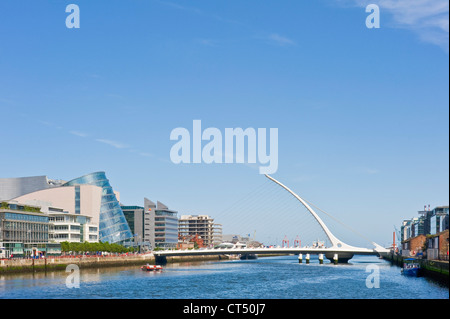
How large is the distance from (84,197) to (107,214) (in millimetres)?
11559

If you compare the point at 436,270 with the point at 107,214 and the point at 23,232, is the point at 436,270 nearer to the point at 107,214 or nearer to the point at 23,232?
the point at 23,232

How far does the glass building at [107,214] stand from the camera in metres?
177

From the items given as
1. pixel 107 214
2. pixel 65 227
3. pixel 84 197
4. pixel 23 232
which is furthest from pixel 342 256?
pixel 84 197

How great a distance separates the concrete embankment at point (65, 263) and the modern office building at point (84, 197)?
30.0 meters

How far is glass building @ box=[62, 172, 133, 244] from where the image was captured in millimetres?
177250

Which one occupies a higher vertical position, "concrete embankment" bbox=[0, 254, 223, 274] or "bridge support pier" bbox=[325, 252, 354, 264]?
"concrete embankment" bbox=[0, 254, 223, 274]

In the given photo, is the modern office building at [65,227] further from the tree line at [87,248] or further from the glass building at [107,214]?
the glass building at [107,214]

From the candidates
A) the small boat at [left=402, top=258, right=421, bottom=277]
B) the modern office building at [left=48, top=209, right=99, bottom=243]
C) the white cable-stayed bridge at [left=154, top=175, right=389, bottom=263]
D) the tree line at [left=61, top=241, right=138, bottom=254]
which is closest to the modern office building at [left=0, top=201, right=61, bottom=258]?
the tree line at [left=61, top=241, right=138, bottom=254]

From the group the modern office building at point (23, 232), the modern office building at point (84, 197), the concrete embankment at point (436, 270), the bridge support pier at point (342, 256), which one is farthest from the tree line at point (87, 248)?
the concrete embankment at point (436, 270)

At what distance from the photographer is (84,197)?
170375 millimetres

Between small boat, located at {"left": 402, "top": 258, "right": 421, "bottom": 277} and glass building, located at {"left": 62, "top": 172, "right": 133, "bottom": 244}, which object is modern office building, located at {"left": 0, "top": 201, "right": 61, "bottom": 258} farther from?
small boat, located at {"left": 402, "top": 258, "right": 421, "bottom": 277}
